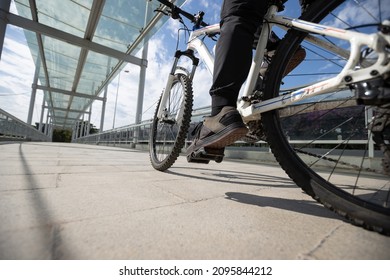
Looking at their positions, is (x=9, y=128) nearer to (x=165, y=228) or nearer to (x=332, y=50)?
(x=165, y=228)

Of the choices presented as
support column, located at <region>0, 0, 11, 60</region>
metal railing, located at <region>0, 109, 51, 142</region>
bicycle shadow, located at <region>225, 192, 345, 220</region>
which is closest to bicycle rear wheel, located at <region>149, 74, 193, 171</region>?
bicycle shadow, located at <region>225, 192, 345, 220</region>

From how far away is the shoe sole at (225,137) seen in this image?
1.02 meters

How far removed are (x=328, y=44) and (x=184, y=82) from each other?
1.13 metres

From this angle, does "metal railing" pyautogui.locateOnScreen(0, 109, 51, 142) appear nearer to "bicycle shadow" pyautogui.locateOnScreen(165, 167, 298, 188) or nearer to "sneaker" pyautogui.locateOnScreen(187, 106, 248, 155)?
"bicycle shadow" pyautogui.locateOnScreen(165, 167, 298, 188)

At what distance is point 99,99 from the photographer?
17.7 metres

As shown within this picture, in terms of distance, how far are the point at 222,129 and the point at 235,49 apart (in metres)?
0.43

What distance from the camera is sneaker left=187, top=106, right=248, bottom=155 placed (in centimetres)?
103

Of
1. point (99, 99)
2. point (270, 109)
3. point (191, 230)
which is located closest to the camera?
point (191, 230)

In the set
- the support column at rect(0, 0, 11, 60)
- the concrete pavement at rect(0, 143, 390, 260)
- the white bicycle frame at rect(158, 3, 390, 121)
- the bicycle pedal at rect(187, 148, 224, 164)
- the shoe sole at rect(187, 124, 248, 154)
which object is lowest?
the concrete pavement at rect(0, 143, 390, 260)

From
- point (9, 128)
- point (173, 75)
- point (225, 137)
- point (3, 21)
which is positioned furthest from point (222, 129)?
point (9, 128)

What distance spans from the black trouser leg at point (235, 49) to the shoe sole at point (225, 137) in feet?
0.53

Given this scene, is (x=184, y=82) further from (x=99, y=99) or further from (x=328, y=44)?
(x=99, y=99)

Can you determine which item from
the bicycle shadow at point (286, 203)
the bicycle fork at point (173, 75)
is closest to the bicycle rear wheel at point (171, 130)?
the bicycle fork at point (173, 75)
